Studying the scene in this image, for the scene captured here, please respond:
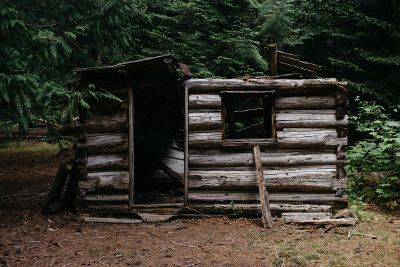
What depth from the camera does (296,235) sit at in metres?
8.16

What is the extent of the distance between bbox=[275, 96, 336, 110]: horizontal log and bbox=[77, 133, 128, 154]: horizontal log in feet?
12.4

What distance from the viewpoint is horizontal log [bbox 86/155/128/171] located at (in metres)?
9.52

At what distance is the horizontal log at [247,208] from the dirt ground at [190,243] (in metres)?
0.26

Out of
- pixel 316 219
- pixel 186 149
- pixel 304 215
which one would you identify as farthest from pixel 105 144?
pixel 316 219

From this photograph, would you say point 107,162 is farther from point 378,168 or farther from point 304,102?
point 378,168

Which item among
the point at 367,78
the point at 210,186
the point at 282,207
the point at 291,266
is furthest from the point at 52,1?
the point at 367,78

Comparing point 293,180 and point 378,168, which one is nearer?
point 293,180

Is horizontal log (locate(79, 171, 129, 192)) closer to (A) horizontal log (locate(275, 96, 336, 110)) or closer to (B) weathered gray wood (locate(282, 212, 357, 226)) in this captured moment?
(B) weathered gray wood (locate(282, 212, 357, 226))

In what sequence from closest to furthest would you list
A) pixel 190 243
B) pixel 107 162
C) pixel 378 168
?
pixel 190 243 < pixel 107 162 < pixel 378 168

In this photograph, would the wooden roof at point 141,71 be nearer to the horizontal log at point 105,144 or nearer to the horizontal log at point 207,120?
the horizontal log at point 207,120

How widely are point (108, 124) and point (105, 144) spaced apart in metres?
0.49

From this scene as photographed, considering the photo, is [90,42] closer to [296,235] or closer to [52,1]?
[52,1]

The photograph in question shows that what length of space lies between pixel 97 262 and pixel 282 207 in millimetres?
4534

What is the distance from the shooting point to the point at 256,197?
31.0ft
